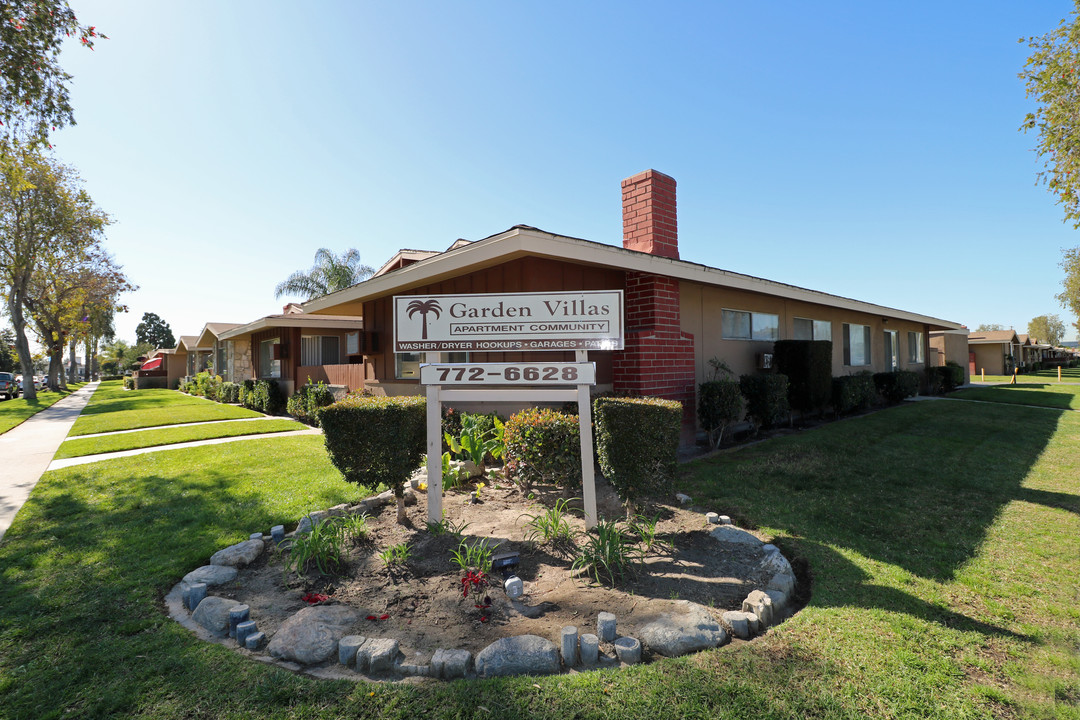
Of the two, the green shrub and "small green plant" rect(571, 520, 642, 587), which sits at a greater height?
the green shrub

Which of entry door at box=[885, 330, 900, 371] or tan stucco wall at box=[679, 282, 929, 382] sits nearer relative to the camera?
tan stucco wall at box=[679, 282, 929, 382]

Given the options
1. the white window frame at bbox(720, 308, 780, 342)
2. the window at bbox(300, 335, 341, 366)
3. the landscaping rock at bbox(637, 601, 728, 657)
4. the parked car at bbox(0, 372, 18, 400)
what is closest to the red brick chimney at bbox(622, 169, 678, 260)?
the white window frame at bbox(720, 308, 780, 342)

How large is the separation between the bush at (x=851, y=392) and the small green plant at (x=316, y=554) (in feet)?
34.4

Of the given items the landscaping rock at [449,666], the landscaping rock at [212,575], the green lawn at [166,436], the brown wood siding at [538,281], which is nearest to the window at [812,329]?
the brown wood siding at [538,281]

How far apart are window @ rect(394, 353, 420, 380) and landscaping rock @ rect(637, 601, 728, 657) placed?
6.79 metres

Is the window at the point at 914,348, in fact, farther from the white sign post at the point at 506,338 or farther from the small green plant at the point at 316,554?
the small green plant at the point at 316,554

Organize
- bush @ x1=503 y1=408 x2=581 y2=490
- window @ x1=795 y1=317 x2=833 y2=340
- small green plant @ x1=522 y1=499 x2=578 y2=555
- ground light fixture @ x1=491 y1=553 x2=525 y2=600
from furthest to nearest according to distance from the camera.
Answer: window @ x1=795 y1=317 x2=833 y2=340, bush @ x1=503 y1=408 x2=581 y2=490, small green plant @ x1=522 y1=499 x2=578 y2=555, ground light fixture @ x1=491 y1=553 x2=525 y2=600

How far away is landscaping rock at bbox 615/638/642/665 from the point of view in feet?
8.36

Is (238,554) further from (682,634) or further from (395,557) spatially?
(682,634)

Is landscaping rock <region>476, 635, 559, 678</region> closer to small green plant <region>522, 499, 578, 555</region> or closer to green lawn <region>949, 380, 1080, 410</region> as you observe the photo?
small green plant <region>522, 499, 578, 555</region>

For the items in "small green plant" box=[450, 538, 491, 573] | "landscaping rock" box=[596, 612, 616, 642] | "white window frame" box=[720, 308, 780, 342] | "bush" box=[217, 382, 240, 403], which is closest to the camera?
"landscaping rock" box=[596, 612, 616, 642]

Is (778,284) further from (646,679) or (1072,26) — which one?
(646,679)

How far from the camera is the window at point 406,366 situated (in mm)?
8891

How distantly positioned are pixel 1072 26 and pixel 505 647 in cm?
1215
